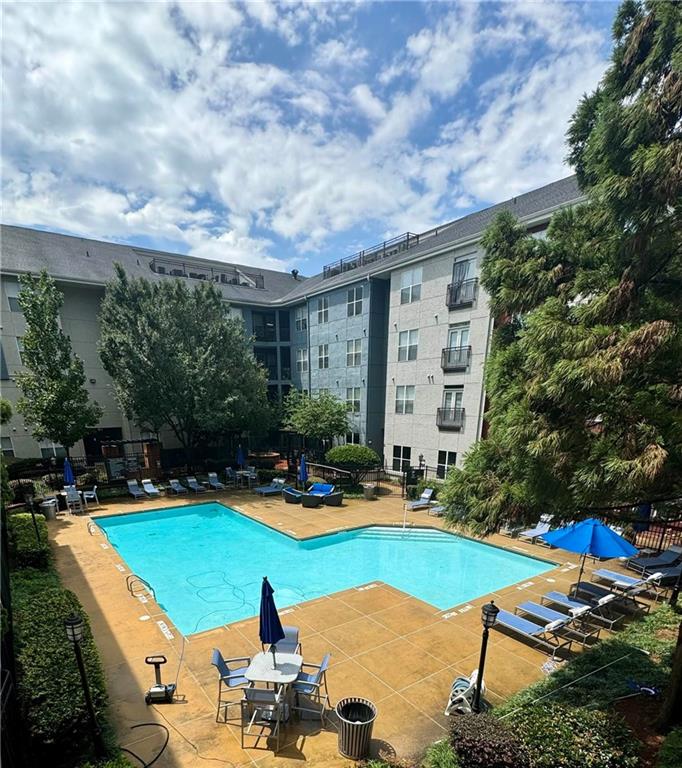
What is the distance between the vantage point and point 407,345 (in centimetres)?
2411

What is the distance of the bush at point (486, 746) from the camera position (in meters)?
4.52

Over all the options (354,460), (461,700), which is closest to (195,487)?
(354,460)

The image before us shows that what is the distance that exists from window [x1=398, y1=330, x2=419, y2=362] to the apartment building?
0.21ft

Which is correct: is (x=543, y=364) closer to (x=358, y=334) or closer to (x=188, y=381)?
(x=188, y=381)

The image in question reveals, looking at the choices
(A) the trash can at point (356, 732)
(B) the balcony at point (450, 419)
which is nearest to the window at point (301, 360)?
(B) the balcony at point (450, 419)

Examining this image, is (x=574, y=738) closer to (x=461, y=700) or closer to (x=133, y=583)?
(x=461, y=700)

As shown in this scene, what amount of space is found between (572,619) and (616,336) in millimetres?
6920

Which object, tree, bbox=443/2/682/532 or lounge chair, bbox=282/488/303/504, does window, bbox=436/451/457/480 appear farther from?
tree, bbox=443/2/682/532

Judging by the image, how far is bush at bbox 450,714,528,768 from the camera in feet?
14.8

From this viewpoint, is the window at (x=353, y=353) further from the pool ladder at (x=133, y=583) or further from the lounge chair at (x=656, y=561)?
the pool ladder at (x=133, y=583)

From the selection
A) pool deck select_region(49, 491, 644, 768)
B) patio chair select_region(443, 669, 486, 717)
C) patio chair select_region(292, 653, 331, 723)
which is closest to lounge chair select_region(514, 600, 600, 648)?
pool deck select_region(49, 491, 644, 768)

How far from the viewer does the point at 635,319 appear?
521 centimetres

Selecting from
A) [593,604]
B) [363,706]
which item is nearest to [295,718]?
[363,706]

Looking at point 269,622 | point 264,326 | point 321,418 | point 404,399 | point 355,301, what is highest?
point 355,301
